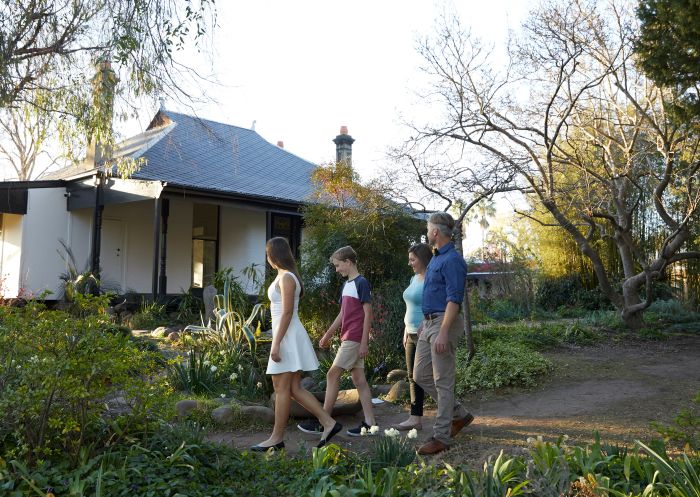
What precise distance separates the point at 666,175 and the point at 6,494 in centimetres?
1055

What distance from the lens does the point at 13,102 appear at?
7676 mm

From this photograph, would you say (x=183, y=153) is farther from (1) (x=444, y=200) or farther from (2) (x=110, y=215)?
(1) (x=444, y=200)

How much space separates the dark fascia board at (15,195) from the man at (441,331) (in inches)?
467

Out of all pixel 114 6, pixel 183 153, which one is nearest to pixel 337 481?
pixel 114 6

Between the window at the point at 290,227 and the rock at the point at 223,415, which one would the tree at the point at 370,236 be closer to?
the rock at the point at 223,415

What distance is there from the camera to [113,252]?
16.0 metres

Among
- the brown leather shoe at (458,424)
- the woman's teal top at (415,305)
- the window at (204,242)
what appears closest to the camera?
the brown leather shoe at (458,424)

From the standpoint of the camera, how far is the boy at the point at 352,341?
16.9 feet

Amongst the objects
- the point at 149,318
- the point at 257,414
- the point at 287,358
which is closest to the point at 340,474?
the point at 287,358

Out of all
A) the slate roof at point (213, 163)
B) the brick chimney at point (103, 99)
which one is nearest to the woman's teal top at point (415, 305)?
the brick chimney at point (103, 99)

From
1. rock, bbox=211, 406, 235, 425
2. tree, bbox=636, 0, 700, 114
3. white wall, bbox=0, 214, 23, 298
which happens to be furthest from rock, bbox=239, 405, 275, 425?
white wall, bbox=0, 214, 23, 298

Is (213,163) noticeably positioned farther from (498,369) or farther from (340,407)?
(340,407)

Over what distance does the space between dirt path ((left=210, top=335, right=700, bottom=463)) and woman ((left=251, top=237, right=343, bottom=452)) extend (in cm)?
23

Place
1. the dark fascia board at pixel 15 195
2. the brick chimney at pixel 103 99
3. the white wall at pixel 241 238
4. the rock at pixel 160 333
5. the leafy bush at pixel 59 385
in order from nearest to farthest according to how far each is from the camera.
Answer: the leafy bush at pixel 59 385, the brick chimney at pixel 103 99, the rock at pixel 160 333, the dark fascia board at pixel 15 195, the white wall at pixel 241 238
